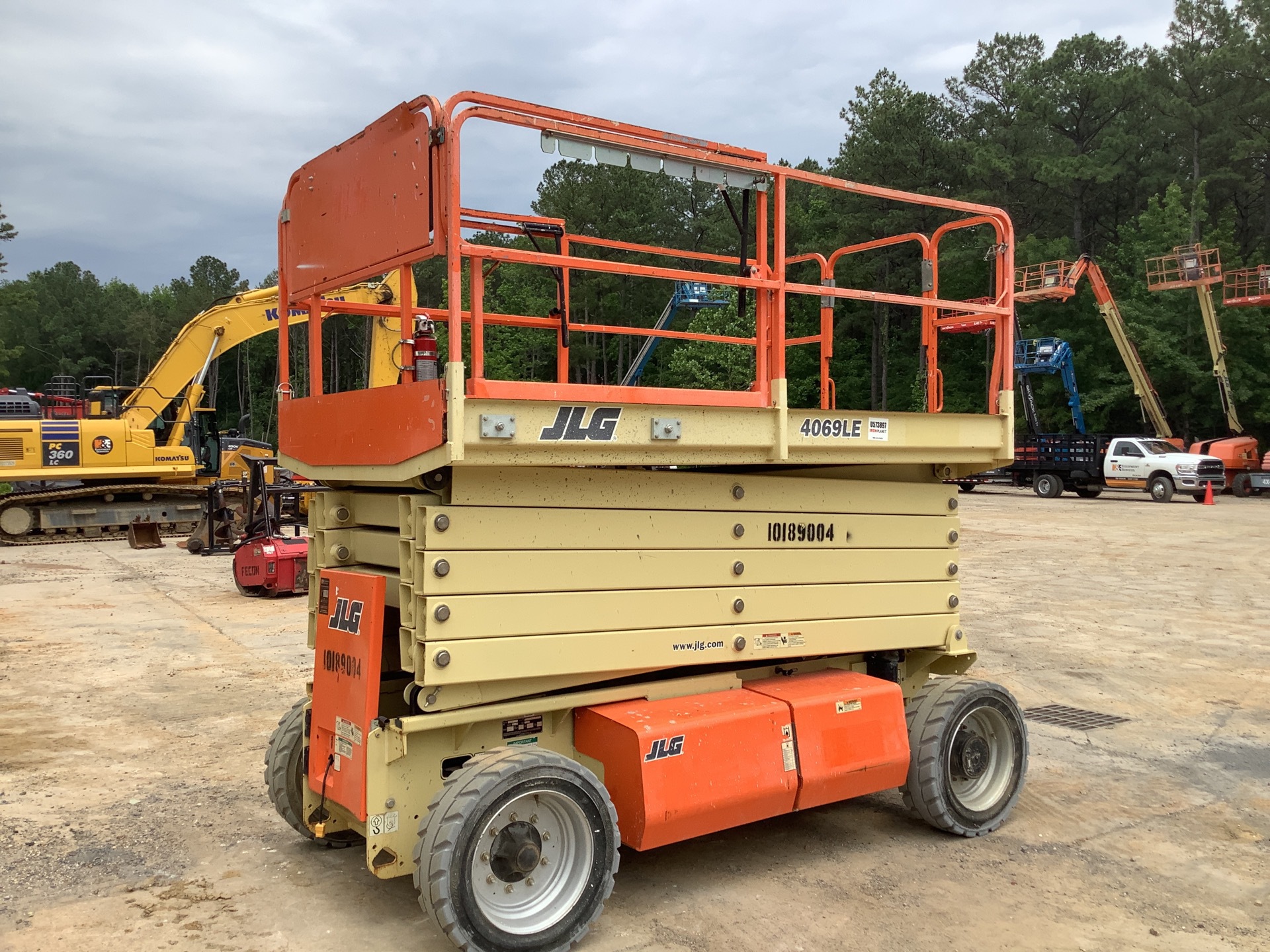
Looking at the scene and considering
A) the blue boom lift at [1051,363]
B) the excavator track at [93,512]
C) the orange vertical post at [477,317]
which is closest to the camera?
the orange vertical post at [477,317]

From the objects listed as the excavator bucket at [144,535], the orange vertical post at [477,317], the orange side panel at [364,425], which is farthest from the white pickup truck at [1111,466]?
the orange vertical post at [477,317]

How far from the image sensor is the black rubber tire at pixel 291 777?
5.18 metres

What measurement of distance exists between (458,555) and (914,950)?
2.38 meters

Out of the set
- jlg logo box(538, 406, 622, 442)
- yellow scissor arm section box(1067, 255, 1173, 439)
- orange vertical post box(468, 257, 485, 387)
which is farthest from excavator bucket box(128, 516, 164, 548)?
yellow scissor arm section box(1067, 255, 1173, 439)

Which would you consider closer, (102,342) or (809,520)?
(809,520)

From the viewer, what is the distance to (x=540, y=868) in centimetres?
429

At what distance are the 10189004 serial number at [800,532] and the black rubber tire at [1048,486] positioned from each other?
2909 centimetres

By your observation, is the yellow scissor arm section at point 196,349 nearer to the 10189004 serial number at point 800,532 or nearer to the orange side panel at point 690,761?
the 10189004 serial number at point 800,532

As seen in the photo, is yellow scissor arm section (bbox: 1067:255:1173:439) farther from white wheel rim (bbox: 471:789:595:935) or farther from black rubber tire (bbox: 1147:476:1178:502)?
white wheel rim (bbox: 471:789:595:935)

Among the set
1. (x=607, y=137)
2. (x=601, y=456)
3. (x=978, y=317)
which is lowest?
(x=601, y=456)

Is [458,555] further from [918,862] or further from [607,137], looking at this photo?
[918,862]

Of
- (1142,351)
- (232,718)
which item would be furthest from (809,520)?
(1142,351)

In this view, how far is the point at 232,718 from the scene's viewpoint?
25.5 ft

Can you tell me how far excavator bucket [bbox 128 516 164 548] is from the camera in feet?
65.5
